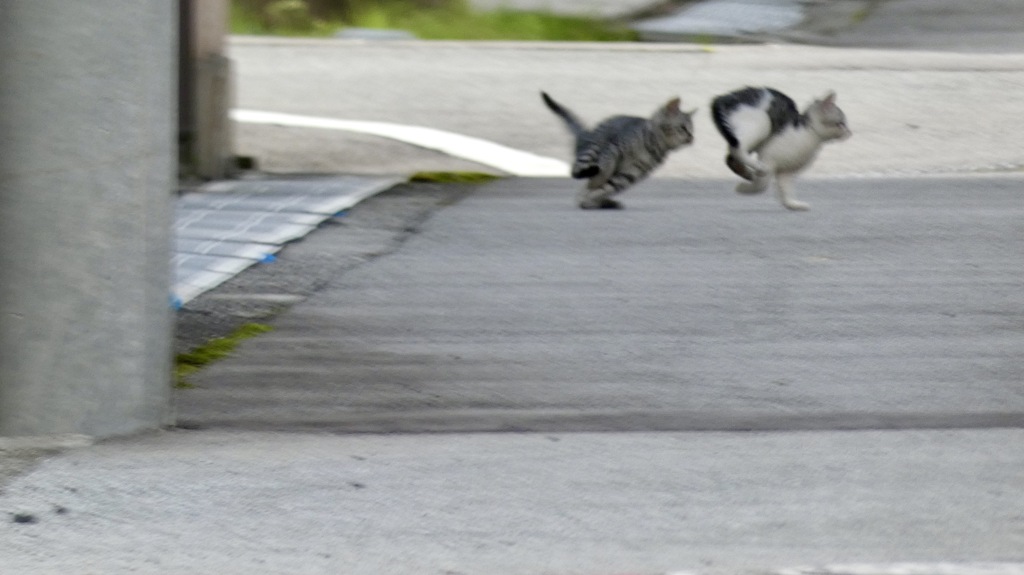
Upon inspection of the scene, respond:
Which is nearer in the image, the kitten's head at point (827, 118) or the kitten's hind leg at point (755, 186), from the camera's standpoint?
the kitten's head at point (827, 118)

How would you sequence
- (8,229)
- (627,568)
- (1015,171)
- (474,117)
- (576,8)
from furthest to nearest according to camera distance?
1. (576,8)
2. (474,117)
3. (1015,171)
4. (8,229)
5. (627,568)

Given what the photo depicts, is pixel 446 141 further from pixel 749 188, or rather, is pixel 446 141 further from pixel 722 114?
pixel 722 114

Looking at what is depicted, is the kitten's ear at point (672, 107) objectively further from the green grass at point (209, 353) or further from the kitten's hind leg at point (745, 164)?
the green grass at point (209, 353)

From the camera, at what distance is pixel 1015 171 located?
Result: 12258mm

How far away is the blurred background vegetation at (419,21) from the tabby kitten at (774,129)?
11.8 meters

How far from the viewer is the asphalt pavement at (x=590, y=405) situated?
4621mm

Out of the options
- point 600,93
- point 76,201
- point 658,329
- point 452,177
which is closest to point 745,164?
point 452,177

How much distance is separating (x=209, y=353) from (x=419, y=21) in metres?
16.6

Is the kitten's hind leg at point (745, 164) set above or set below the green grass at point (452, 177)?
above

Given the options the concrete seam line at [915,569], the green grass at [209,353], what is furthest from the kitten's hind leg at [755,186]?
the concrete seam line at [915,569]

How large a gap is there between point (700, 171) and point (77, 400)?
25.5 ft

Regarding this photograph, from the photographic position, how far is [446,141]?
14211 millimetres

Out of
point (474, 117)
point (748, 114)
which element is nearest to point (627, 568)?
point (748, 114)

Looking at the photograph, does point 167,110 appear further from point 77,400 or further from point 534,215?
point 534,215
